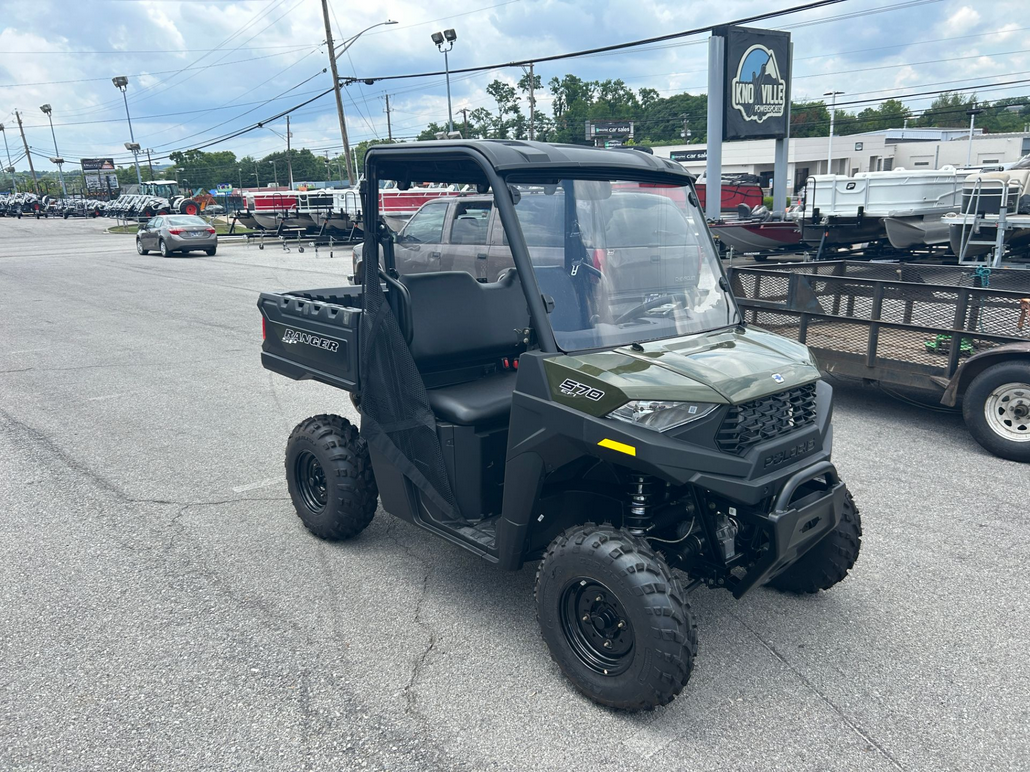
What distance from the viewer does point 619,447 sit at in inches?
115

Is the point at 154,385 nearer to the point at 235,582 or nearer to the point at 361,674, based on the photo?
→ the point at 235,582

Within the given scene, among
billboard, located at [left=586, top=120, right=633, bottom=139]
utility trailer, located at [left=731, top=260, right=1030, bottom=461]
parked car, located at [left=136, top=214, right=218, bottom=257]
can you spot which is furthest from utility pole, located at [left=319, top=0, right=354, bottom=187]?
billboard, located at [left=586, top=120, right=633, bottom=139]

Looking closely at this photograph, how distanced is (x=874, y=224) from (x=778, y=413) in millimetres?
14721

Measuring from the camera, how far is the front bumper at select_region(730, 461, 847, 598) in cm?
298

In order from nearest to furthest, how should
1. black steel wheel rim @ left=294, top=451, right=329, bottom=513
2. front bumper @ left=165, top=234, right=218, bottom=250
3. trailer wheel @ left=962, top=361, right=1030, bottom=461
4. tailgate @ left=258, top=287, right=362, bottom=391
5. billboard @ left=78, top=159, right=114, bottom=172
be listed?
tailgate @ left=258, top=287, right=362, bottom=391 → black steel wheel rim @ left=294, top=451, right=329, bottom=513 → trailer wheel @ left=962, top=361, right=1030, bottom=461 → front bumper @ left=165, top=234, right=218, bottom=250 → billboard @ left=78, top=159, right=114, bottom=172

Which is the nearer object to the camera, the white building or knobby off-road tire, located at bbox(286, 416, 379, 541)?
knobby off-road tire, located at bbox(286, 416, 379, 541)

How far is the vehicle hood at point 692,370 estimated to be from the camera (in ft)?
9.61

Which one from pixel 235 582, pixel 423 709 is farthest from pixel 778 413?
pixel 235 582

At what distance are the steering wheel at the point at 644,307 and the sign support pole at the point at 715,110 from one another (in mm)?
11474

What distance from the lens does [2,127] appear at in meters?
103

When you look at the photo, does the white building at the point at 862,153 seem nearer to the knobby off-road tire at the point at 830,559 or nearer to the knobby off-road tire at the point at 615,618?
the knobby off-road tire at the point at 830,559

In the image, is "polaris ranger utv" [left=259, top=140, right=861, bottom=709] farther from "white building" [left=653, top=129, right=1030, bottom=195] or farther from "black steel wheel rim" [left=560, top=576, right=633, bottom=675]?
"white building" [left=653, top=129, right=1030, bottom=195]

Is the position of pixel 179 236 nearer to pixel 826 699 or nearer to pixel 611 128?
pixel 826 699

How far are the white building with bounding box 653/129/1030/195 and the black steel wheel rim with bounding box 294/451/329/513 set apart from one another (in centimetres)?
5798
